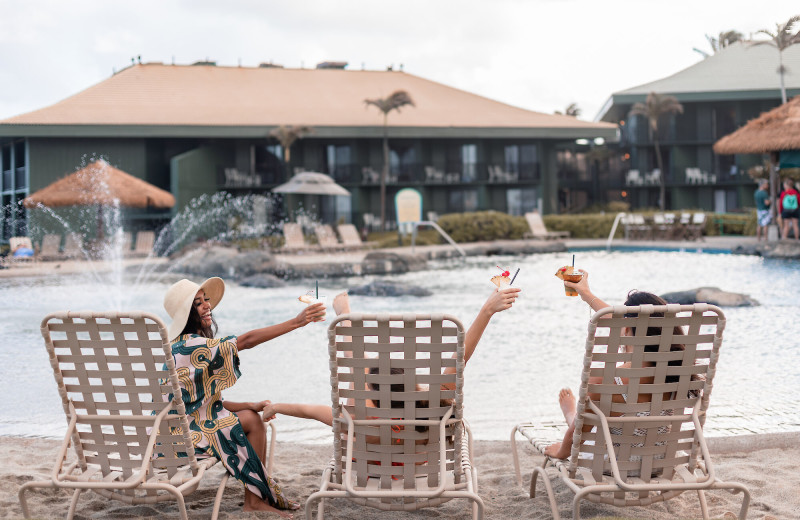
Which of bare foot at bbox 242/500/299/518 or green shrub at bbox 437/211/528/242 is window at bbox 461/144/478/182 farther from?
bare foot at bbox 242/500/299/518

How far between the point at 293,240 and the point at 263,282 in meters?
7.30

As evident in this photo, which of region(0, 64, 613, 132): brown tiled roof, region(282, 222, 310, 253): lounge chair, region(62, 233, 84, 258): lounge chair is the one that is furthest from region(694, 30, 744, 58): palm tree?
region(62, 233, 84, 258): lounge chair

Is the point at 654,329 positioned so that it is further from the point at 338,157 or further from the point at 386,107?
the point at 338,157

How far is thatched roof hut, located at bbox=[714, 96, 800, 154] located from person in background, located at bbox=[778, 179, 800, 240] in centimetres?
91

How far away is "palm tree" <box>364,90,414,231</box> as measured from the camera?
25.6 meters

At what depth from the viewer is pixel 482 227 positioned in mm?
23969

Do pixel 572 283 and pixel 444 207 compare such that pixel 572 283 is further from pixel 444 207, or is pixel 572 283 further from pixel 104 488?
pixel 444 207

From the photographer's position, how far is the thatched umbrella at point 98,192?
1947cm

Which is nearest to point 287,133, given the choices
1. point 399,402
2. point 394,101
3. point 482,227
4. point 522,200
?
point 394,101

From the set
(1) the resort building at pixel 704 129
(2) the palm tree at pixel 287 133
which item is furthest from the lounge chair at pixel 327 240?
(1) the resort building at pixel 704 129

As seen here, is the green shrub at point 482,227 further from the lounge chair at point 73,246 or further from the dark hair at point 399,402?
the dark hair at point 399,402

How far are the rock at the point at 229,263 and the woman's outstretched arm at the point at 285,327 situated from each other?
12451 millimetres

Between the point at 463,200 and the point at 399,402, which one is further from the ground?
the point at 463,200

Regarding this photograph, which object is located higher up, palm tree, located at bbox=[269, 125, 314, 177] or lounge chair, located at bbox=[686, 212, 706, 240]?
palm tree, located at bbox=[269, 125, 314, 177]
